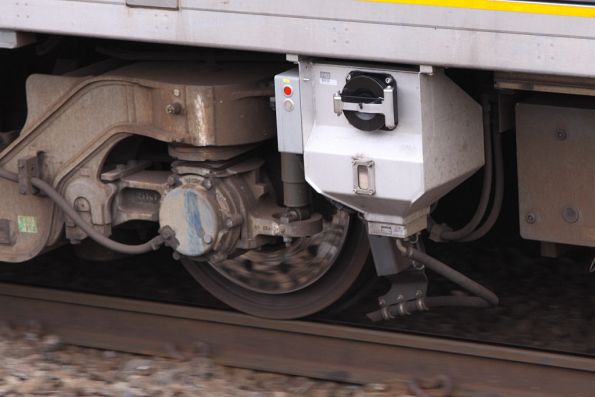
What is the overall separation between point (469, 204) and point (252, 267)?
116cm

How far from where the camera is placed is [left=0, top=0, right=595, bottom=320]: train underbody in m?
4.27

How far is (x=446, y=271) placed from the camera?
4.91 metres

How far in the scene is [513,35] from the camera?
3814 mm

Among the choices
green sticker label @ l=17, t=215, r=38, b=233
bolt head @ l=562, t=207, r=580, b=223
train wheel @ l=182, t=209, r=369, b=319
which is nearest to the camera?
bolt head @ l=562, t=207, r=580, b=223

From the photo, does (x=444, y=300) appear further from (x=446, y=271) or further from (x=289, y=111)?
(x=289, y=111)

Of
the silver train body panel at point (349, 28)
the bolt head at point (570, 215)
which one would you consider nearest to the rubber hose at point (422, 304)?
the bolt head at point (570, 215)

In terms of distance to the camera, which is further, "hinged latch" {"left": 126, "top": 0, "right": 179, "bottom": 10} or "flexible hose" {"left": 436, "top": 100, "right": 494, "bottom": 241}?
"flexible hose" {"left": 436, "top": 100, "right": 494, "bottom": 241}

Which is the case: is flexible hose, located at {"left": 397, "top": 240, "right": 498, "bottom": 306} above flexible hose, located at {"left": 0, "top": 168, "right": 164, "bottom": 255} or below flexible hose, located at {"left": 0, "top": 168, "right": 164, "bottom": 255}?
below

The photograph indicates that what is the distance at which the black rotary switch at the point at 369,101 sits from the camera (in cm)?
416

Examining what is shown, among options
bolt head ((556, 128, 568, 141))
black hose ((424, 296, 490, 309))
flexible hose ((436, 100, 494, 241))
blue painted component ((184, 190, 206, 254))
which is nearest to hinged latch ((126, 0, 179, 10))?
blue painted component ((184, 190, 206, 254))

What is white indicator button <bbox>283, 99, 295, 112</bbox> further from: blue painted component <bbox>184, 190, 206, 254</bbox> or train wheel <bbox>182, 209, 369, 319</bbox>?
train wheel <bbox>182, 209, 369, 319</bbox>

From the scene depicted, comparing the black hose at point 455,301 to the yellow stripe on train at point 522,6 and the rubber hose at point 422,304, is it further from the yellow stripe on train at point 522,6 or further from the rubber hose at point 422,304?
the yellow stripe on train at point 522,6

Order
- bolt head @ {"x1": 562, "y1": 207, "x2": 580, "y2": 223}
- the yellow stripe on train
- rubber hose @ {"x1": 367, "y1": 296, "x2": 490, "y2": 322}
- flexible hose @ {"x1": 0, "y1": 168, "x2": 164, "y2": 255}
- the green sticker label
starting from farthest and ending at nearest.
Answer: the green sticker label → flexible hose @ {"x1": 0, "y1": 168, "x2": 164, "y2": 255} → rubber hose @ {"x1": 367, "y1": 296, "x2": 490, "y2": 322} → bolt head @ {"x1": 562, "y1": 207, "x2": 580, "y2": 223} → the yellow stripe on train

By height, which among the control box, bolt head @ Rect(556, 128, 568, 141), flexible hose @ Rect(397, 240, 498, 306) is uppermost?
the control box
